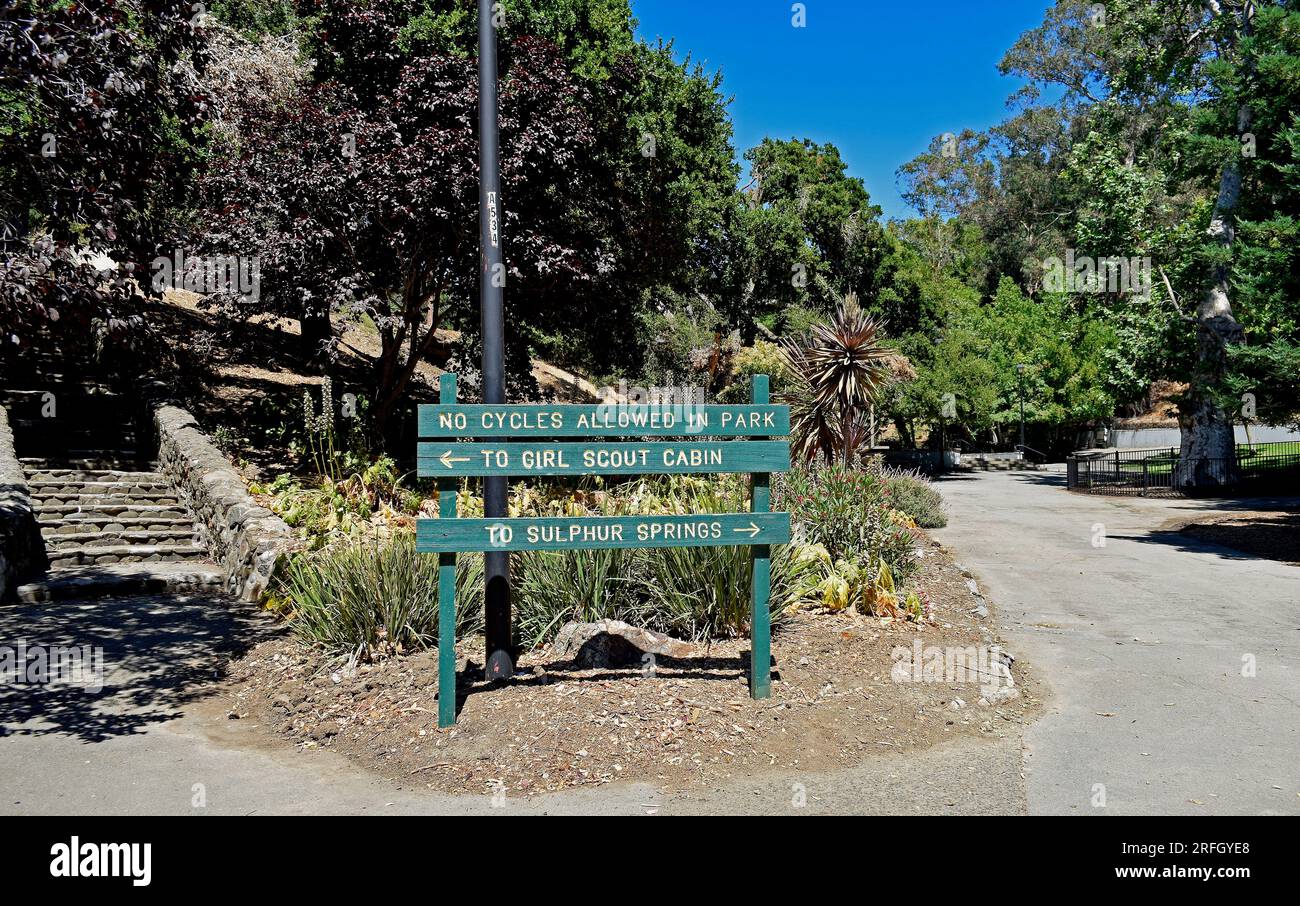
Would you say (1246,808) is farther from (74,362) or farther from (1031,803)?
(74,362)

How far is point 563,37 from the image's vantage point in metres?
16.7

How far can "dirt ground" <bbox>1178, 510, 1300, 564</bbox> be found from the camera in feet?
44.2

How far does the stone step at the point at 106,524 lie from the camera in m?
11.1

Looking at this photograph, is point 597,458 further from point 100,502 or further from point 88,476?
point 88,476

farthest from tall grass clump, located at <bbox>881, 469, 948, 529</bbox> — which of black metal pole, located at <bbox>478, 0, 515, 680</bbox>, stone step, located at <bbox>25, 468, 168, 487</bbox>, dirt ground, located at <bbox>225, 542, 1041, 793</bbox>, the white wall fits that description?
the white wall

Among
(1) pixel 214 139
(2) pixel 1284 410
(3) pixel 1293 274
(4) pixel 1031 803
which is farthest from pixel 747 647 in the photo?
(1) pixel 214 139

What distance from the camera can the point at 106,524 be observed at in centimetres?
1142

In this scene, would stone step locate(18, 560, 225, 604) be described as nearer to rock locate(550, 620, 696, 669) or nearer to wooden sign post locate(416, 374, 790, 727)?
rock locate(550, 620, 696, 669)

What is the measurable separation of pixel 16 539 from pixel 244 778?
20.4 ft

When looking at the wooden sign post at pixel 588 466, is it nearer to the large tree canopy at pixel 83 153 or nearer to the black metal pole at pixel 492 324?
the black metal pole at pixel 492 324


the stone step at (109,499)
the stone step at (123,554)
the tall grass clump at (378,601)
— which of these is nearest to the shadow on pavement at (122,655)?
the tall grass clump at (378,601)

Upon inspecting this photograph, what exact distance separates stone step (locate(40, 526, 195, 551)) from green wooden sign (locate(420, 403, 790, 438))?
25.2 feet

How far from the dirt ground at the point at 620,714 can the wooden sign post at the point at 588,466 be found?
1.01ft

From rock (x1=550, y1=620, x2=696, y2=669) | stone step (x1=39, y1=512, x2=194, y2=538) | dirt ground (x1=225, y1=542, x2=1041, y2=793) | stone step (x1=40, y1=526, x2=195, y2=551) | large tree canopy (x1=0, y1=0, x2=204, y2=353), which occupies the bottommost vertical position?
dirt ground (x1=225, y1=542, x2=1041, y2=793)
